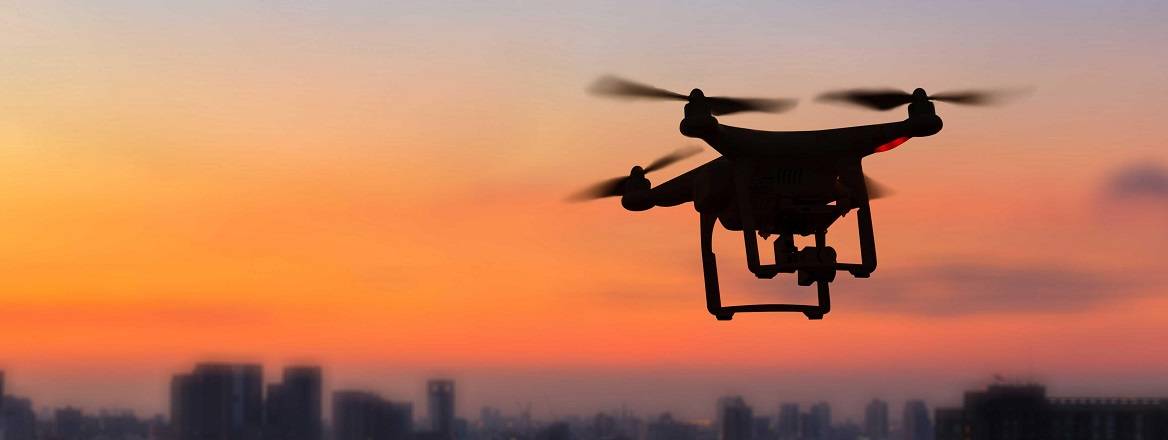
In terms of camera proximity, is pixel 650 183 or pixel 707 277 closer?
pixel 707 277

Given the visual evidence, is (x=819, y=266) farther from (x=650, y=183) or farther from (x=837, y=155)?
(x=650, y=183)

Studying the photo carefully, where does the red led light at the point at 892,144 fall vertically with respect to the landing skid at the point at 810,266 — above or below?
above

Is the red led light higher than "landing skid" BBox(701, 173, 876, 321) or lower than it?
higher

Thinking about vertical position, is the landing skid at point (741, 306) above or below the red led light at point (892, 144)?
below

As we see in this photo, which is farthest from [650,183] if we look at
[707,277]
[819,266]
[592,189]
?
[819,266]

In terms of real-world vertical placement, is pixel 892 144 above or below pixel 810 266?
above

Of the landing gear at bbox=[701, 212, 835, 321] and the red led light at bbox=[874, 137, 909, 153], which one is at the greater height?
the red led light at bbox=[874, 137, 909, 153]

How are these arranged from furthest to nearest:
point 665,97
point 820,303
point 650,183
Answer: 1. point 650,183
2. point 820,303
3. point 665,97

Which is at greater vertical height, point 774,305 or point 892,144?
point 892,144

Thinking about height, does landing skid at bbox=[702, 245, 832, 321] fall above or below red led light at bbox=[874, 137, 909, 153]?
below

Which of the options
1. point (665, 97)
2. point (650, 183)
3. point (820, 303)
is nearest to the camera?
point (665, 97)

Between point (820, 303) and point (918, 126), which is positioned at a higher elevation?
point (918, 126)
